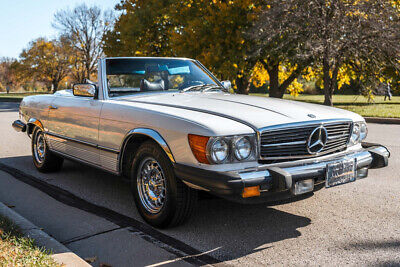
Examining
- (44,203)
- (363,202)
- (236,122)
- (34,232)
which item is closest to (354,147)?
(363,202)

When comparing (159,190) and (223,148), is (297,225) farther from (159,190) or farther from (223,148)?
(159,190)

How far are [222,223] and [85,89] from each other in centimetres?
223

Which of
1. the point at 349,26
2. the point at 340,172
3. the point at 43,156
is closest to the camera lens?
the point at 340,172

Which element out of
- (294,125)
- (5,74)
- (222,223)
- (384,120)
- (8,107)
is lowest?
(8,107)

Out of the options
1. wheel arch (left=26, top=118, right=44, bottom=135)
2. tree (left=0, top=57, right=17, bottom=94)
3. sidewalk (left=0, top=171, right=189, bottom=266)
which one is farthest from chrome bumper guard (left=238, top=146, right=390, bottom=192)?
tree (left=0, top=57, right=17, bottom=94)

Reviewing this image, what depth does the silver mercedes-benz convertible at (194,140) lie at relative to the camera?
3.19 metres

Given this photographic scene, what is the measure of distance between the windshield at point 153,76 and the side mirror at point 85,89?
191 mm

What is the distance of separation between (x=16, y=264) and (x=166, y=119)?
1.59 metres

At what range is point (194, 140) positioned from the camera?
3.23 metres

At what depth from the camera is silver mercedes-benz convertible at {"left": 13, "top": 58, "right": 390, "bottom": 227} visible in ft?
10.5

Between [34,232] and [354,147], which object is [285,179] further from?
[34,232]

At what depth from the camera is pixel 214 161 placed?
317 centimetres

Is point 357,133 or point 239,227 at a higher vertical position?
point 357,133

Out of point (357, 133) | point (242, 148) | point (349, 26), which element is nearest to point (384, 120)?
point (349, 26)
